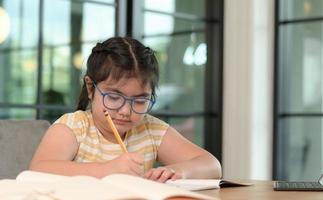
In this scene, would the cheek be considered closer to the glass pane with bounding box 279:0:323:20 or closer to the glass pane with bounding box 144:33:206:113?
the glass pane with bounding box 144:33:206:113

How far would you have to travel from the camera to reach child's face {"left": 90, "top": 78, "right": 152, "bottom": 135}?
154cm

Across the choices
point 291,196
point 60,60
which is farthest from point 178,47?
point 291,196

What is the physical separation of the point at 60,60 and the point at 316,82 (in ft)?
5.19

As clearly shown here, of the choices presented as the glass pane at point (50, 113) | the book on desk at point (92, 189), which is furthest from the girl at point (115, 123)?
the glass pane at point (50, 113)

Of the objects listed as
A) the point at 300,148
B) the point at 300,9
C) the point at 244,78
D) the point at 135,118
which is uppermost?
the point at 300,9

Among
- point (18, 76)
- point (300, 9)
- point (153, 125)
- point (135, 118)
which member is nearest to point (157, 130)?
point (153, 125)

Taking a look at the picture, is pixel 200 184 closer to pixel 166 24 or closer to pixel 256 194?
pixel 256 194

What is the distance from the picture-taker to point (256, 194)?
126 centimetres

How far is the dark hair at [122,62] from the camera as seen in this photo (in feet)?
5.27

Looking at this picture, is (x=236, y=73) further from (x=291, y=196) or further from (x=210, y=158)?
(x=291, y=196)

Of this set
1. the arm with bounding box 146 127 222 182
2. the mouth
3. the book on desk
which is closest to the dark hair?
the mouth

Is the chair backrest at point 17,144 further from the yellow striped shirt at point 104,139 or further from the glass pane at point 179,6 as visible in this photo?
the glass pane at point 179,6

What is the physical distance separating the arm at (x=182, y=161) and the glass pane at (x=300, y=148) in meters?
2.02

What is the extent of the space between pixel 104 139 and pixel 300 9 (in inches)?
93.5
